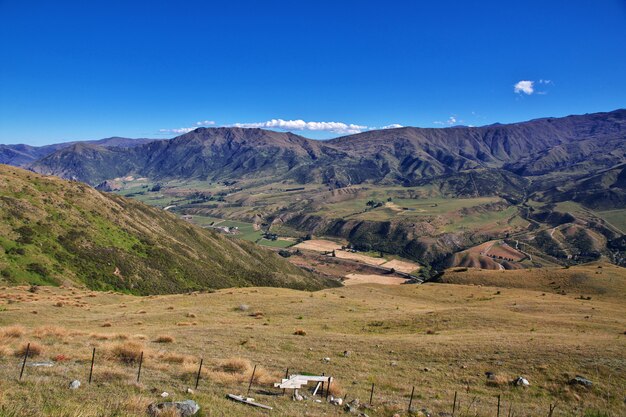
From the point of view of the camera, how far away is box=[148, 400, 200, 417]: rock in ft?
45.3

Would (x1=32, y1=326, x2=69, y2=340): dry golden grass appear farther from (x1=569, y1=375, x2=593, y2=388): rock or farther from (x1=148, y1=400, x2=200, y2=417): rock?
(x1=569, y1=375, x2=593, y2=388): rock

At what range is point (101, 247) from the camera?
336 ft

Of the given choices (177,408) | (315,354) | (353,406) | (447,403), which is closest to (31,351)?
(177,408)

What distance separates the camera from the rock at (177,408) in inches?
544

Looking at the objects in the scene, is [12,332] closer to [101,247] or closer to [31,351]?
[31,351]

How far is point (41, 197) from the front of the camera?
109 metres

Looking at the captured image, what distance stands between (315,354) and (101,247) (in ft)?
314

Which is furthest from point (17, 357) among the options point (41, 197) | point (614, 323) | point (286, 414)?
point (41, 197)

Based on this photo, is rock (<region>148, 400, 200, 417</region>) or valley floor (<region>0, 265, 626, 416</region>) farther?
valley floor (<region>0, 265, 626, 416</region>)

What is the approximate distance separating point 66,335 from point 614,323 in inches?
2042

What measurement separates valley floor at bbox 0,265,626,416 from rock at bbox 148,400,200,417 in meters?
0.42

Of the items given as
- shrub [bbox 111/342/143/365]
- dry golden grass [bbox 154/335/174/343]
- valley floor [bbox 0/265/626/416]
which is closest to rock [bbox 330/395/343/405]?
valley floor [bbox 0/265/626/416]

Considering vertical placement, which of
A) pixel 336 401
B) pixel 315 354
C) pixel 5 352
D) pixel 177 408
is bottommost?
pixel 315 354

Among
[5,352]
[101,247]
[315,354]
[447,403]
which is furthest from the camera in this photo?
[101,247]
